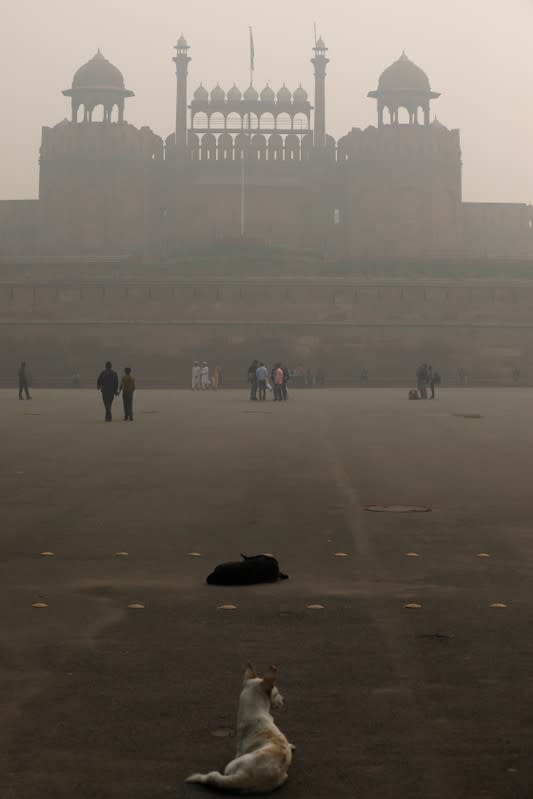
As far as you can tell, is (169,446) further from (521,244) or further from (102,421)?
(521,244)

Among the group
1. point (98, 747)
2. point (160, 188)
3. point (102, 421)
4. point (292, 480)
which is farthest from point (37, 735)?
point (160, 188)

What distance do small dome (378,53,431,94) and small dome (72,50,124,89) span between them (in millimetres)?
11971

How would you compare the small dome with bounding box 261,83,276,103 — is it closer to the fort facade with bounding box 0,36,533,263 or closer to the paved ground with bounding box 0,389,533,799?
the fort facade with bounding box 0,36,533,263

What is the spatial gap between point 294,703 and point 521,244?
5842 centimetres

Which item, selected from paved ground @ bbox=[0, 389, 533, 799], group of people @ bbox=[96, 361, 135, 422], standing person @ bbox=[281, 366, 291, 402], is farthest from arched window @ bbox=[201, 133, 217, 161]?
paved ground @ bbox=[0, 389, 533, 799]

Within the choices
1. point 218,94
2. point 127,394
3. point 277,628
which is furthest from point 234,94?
point 277,628

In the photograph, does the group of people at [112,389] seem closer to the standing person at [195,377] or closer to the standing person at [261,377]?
the standing person at [261,377]

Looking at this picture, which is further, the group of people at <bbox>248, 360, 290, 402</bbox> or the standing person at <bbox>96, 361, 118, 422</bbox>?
the group of people at <bbox>248, 360, 290, 402</bbox>

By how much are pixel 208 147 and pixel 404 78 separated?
9260mm

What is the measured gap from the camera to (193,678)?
4469 millimetres

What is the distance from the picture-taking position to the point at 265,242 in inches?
2064

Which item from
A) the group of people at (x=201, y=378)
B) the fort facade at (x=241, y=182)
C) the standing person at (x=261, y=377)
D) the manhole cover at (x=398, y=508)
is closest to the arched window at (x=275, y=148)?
the fort facade at (x=241, y=182)

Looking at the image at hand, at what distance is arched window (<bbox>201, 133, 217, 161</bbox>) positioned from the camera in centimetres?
5928

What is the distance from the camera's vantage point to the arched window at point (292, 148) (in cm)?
5966
